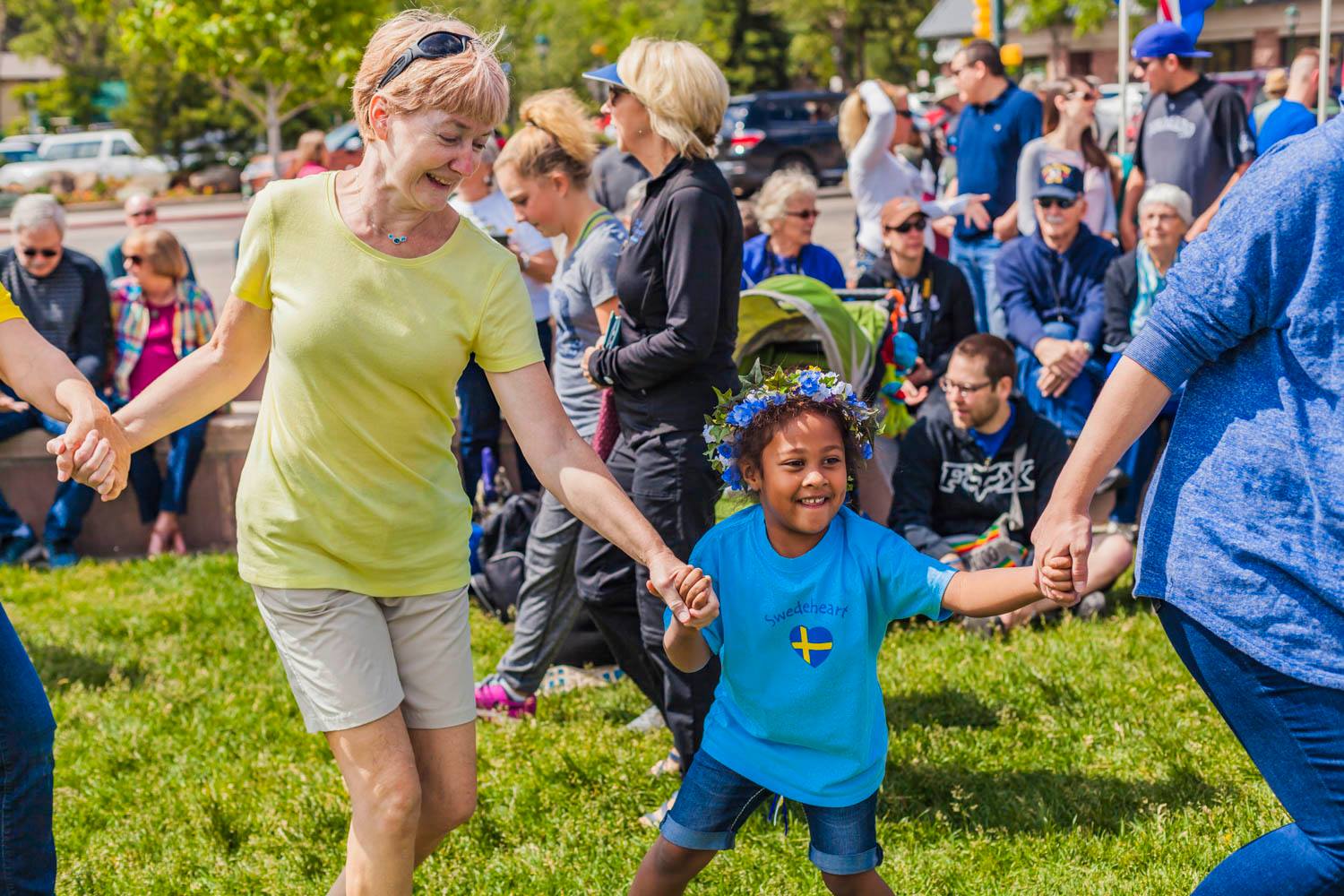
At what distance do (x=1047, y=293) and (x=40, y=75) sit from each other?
7186 cm

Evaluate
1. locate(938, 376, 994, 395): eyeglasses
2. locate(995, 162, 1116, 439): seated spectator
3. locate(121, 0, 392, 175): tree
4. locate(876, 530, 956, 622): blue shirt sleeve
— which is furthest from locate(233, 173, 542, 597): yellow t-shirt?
locate(121, 0, 392, 175): tree

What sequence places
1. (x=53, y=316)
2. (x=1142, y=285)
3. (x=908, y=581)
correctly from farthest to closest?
(x=53, y=316) < (x=1142, y=285) < (x=908, y=581)

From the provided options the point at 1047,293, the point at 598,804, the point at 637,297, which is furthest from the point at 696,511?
the point at 1047,293

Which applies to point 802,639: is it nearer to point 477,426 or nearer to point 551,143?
point 551,143

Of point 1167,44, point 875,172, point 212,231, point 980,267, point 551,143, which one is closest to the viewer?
point 551,143

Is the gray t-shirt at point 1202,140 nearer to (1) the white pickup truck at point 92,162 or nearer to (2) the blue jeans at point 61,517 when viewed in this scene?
(2) the blue jeans at point 61,517

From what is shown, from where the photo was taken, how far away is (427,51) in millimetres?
3000

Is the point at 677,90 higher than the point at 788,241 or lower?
higher

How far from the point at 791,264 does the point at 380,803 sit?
503 cm

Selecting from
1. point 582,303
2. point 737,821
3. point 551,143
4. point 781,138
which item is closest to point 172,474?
point 582,303

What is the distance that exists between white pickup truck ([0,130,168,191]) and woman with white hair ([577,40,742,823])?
36251 mm

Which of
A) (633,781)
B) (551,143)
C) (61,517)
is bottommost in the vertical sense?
(61,517)

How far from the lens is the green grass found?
13.3 feet

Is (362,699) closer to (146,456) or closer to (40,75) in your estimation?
(146,456)
